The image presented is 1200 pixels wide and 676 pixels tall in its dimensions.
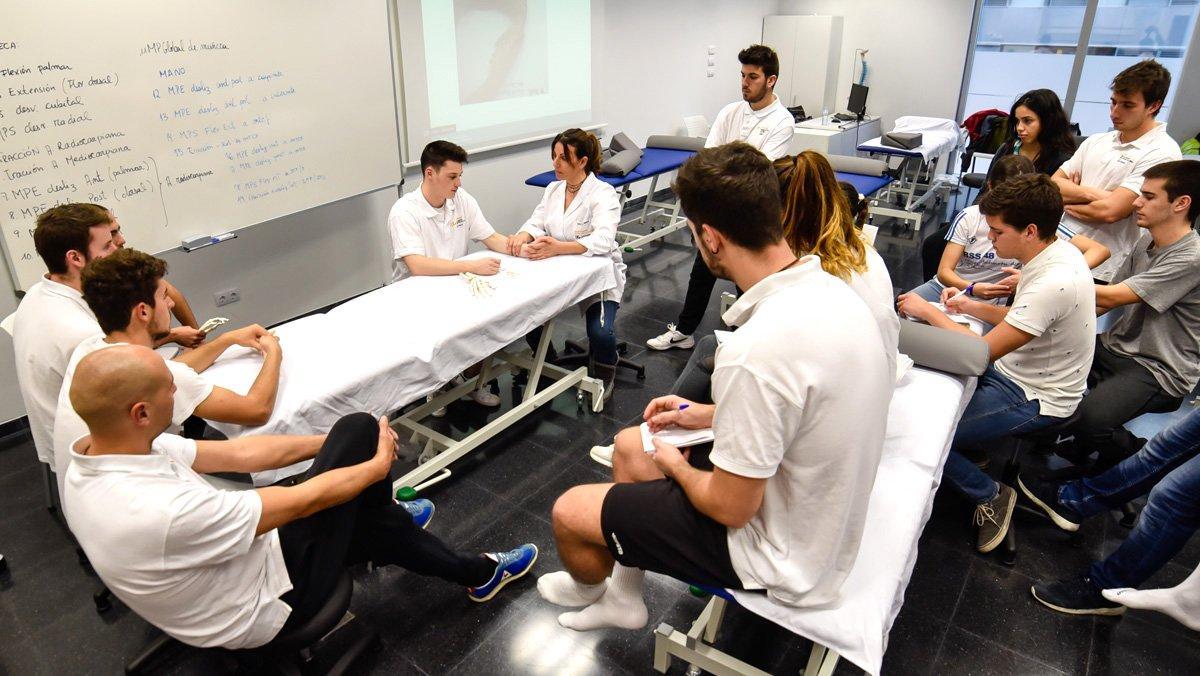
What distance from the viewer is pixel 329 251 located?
3.86 m

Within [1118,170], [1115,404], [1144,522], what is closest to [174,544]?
Result: [1144,522]

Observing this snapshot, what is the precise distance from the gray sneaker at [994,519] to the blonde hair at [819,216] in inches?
41.0

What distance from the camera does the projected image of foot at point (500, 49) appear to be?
409 cm

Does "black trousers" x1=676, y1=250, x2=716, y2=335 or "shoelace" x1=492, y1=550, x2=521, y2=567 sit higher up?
"black trousers" x1=676, y1=250, x2=716, y2=335

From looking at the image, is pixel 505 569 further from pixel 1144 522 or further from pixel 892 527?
pixel 1144 522

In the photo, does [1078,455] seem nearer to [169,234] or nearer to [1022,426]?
[1022,426]

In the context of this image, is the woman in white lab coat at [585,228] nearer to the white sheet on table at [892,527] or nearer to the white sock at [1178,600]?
the white sheet on table at [892,527]

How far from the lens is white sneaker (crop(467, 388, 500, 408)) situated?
301 cm

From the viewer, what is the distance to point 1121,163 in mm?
2713

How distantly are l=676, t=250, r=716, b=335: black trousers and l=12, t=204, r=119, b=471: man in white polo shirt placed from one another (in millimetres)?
2402

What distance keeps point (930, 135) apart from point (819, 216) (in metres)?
4.60

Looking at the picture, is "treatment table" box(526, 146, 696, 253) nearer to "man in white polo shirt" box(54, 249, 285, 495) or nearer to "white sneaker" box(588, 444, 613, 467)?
"white sneaker" box(588, 444, 613, 467)

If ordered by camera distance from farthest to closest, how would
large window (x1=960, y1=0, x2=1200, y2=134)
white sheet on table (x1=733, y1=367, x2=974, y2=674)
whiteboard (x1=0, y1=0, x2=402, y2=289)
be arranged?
large window (x1=960, y1=0, x2=1200, y2=134)
whiteboard (x1=0, y1=0, x2=402, y2=289)
white sheet on table (x1=733, y1=367, x2=974, y2=674)

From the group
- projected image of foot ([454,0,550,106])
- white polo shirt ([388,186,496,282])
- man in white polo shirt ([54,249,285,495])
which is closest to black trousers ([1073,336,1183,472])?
white polo shirt ([388,186,496,282])
